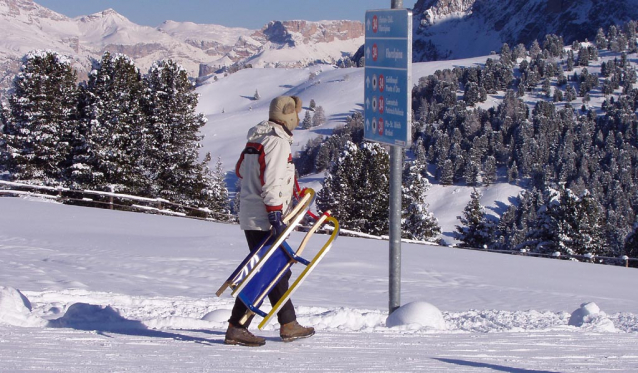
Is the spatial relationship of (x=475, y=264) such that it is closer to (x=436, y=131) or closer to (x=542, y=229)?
(x=542, y=229)

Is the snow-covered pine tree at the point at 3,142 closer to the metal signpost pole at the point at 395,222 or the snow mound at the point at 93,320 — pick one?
the snow mound at the point at 93,320

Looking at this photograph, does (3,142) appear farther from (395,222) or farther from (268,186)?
(268,186)

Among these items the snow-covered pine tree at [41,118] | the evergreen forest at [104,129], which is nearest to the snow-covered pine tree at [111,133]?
the evergreen forest at [104,129]

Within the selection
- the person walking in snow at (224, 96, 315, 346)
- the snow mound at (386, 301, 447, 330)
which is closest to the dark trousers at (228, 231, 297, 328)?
the person walking in snow at (224, 96, 315, 346)

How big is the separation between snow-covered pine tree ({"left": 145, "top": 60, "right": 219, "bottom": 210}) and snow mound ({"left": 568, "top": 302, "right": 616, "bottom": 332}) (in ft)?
83.3

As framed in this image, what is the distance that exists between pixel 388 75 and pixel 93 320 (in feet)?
11.8

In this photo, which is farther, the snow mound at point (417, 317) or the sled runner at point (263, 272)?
the snow mound at point (417, 317)

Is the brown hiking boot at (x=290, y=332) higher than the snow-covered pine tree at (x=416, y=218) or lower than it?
lower

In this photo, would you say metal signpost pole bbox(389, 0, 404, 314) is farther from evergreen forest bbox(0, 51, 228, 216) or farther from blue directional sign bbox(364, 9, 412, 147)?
evergreen forest bbox(0, 51, 228, 216)

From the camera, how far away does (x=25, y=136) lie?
30453 millimetres

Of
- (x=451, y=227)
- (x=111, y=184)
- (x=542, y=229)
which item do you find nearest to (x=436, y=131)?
(x=451, y=227)

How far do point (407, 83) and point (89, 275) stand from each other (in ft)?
21.0

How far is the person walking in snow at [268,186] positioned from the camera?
15.8ft

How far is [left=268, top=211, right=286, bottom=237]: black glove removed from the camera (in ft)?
15.8
